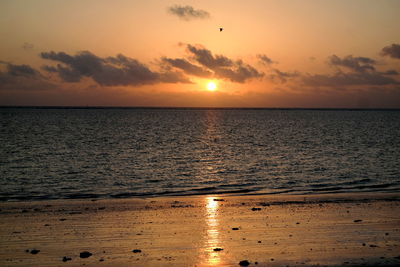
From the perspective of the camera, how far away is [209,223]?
18.9 meters

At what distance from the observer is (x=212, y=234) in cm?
1695

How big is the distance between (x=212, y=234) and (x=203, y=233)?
421mm

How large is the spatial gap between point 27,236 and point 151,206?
8.29 meters

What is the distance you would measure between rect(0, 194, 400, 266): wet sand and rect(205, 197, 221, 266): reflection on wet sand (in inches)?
1.4

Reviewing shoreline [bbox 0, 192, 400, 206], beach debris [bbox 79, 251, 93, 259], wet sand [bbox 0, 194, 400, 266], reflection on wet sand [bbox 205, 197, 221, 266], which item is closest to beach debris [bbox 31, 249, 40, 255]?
wet sand [bbox 0, 194, 400, 266]

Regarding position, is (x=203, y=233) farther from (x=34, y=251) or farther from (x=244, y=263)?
(x=34, y=251)

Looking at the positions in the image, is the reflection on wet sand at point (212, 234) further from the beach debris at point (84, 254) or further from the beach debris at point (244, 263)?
the beach debris at point (84, 254)

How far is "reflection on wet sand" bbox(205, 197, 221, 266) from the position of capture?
45.5ft

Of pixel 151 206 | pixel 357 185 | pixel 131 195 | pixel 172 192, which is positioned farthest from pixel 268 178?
pixel 151 206

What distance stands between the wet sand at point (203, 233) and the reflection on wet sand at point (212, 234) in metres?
0.03

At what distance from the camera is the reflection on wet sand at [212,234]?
13.9 meters

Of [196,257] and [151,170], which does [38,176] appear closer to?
[151,170]

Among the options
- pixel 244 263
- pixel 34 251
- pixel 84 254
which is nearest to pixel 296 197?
pixel 244 263

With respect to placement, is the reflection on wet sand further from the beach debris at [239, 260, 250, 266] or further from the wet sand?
the beach debris at [239, 260, 250, 266]
